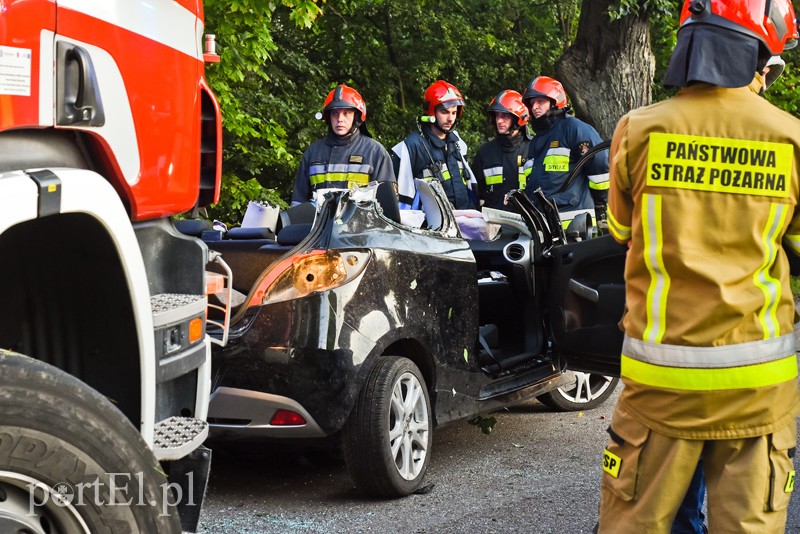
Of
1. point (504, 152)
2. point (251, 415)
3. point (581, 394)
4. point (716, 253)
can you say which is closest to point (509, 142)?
point (504, 152)

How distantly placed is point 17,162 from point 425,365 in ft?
10.3

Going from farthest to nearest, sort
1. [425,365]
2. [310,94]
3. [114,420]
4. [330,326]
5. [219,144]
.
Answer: [310,94], [425,365], [330,326], [219,144], [114,420]

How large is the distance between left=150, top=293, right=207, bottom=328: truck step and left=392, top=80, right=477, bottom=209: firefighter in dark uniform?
5903mm

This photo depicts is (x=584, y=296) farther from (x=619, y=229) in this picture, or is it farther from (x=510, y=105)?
(x=510, y=105)

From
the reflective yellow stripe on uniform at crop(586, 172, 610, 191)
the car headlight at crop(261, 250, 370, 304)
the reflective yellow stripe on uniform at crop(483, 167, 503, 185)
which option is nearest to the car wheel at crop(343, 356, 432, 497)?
the car headlight at crop(261, 250, 370, 304)

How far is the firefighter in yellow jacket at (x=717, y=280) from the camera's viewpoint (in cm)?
283

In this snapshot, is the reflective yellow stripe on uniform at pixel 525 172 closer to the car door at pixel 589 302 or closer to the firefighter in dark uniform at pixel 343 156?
the firefighter in dark uniform at pixel 343 156

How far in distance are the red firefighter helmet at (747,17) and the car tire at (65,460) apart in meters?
1.83

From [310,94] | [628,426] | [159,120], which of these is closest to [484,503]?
[628,426]

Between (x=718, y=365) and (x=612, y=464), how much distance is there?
42 centimetres

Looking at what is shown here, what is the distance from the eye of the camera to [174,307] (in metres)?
2.97

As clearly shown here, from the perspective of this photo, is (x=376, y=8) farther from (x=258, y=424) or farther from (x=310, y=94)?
(x=258, y=424)

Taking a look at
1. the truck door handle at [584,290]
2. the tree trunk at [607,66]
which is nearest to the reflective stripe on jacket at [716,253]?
the truck door handle at [584,290]

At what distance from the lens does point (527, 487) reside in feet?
17.4
